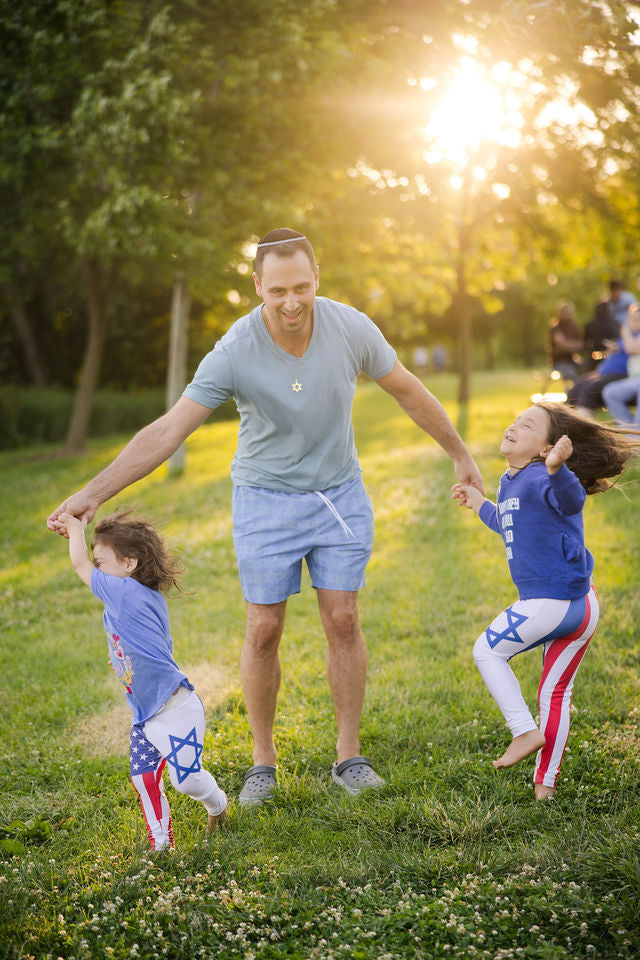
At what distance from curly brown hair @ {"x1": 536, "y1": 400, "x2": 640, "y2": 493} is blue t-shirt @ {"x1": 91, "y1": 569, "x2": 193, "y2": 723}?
1900 millimetres

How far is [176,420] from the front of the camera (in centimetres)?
350

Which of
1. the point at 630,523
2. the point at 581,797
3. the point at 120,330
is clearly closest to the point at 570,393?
the point at 630,523

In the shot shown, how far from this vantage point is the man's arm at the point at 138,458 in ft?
10.8

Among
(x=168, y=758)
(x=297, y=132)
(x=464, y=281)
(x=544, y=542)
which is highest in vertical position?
(x=297, y=132)

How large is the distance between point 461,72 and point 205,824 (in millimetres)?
5392

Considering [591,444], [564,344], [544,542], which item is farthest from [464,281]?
[544,542]

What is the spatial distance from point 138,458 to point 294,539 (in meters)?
0.80

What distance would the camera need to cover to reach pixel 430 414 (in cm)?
401

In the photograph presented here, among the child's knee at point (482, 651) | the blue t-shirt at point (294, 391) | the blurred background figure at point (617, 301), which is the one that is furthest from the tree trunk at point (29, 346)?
the child's knee at point (482, 651)

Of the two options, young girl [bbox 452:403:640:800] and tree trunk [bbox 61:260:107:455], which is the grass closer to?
young girl [bbox 452:403:640:800]

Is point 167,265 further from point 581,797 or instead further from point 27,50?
point 581,797

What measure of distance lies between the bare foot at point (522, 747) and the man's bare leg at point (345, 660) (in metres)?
0.76

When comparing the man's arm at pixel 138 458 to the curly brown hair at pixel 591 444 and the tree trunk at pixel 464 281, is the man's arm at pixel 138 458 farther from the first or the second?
the tree trunk at pixel 464 281

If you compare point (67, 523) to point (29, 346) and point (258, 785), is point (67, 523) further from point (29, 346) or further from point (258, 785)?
point (29, 346)
